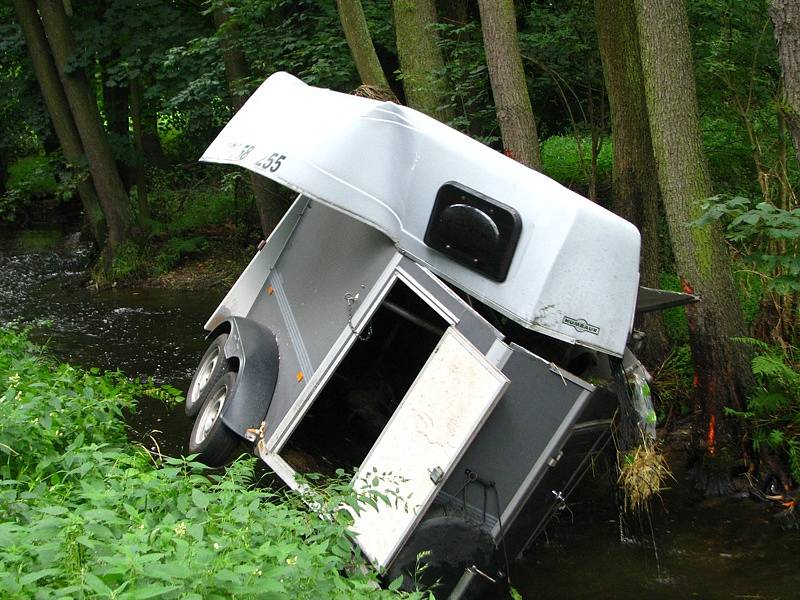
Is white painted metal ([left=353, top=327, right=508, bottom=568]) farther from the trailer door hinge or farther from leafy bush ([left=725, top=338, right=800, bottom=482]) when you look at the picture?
leafy bush ([left=725, top=338, right=800, bottom=482])

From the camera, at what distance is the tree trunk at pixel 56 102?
1719cm

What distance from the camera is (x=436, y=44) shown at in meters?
11.3

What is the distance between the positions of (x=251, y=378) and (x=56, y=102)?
41.2 ft

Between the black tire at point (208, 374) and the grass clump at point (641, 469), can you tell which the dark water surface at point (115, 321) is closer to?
the black tire at point (208, 374)

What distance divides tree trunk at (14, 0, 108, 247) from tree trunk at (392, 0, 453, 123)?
28.8ft

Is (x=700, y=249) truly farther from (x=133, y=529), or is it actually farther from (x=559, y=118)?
(x=559, y=118)

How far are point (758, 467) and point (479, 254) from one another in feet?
11.3

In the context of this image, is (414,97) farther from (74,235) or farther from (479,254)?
(74,235)

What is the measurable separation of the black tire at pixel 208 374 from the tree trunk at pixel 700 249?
3997mm

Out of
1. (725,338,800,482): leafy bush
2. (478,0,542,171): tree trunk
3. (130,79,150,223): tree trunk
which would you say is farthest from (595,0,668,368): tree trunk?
(130,79,150,223): tree trunk

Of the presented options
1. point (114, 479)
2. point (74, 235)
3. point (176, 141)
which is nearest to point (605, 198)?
point (114, 479)

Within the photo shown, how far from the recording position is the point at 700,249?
8.09 m

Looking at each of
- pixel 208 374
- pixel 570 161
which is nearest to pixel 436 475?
pixel 208 374

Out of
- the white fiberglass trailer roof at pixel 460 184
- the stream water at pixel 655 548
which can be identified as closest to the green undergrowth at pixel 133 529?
the stream water at pixel 655 548
